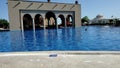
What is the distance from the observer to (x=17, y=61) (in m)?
5.12

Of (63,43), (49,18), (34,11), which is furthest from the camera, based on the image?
(49,18)

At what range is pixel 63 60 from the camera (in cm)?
508

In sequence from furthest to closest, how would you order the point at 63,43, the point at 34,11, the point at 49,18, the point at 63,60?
the point at 49,18, the point at 34,11, the point at 63,43, the point at 63,60

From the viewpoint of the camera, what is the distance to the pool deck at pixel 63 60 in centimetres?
457

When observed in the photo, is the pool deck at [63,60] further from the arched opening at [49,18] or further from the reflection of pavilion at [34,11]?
the arched opening at [49,18]

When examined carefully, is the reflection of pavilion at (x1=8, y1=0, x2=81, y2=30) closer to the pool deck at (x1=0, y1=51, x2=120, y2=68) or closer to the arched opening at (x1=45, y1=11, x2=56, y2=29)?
the arched opening at (x1=45, y1=11, x2=56, y2=29)

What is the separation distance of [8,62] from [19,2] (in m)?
34.9

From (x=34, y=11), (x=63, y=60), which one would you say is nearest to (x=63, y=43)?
(x=63, y=60)

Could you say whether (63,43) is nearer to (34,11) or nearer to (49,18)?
(34,11)

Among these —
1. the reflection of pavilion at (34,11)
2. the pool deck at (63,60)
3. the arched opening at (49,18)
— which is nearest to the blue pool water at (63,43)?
A: the pool deck at (63,60)

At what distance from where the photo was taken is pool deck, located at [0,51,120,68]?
15.0 ft

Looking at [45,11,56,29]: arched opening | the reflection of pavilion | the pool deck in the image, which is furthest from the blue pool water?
[45,11,56,29]: arched opening

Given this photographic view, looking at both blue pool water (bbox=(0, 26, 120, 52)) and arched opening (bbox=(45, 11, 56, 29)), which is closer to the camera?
blue pool water (bbox=(0, 26, 120, 52))

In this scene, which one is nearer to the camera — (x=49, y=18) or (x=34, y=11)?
(x=34, y=11)
